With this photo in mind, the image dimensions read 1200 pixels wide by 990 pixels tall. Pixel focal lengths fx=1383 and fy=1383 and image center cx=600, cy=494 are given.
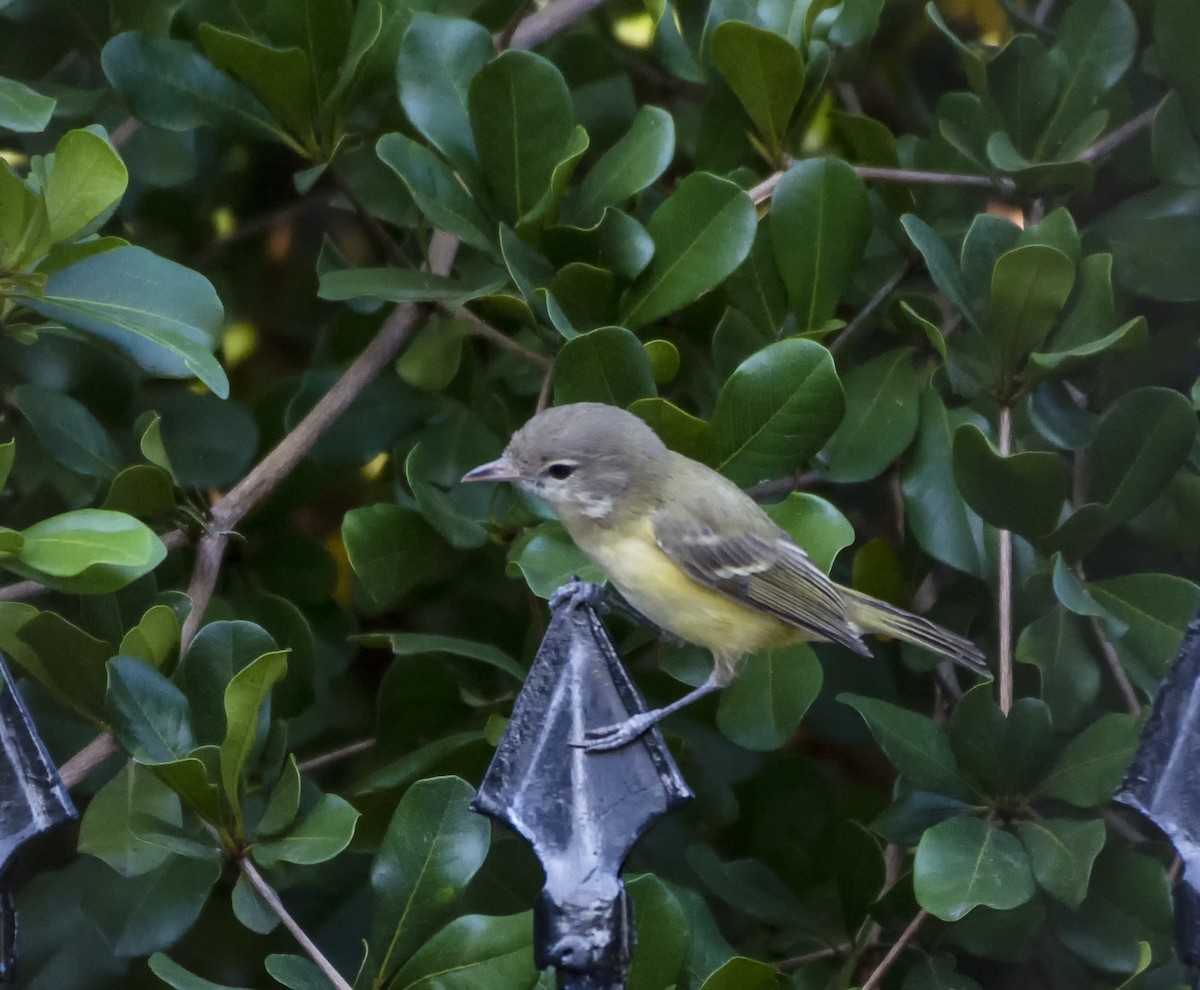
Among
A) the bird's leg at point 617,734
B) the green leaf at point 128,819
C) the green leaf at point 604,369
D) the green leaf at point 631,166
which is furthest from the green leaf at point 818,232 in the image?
the green leaf at point 128,819

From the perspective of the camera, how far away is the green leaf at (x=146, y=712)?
147cm

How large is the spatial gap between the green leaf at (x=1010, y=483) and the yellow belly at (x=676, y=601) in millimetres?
427

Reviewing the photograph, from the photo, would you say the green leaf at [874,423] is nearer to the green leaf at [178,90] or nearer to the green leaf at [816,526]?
the green leaf at [816,526]

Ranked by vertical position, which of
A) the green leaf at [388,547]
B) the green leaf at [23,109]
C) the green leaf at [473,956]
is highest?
the green leaf at [23,109]

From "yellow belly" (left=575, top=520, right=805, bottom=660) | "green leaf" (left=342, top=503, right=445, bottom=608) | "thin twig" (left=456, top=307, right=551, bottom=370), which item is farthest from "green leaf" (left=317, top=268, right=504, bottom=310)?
"yellow belly" (left=575, top=520, right=805, bottom=660)

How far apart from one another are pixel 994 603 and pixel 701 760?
0.51 m

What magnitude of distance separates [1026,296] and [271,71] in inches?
38.8

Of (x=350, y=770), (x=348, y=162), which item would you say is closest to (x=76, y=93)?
(x=348, y=162)

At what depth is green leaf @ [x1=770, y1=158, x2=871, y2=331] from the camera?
1806 mm

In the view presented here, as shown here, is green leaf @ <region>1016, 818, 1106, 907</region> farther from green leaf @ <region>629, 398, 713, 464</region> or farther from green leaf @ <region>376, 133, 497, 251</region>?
green leaf @ <region>376, 133, 497, 251</region>

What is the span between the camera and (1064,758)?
1741mm

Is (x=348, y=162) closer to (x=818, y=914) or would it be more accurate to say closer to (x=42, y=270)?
(x=42, y=270)

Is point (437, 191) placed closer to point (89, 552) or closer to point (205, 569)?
point (205, 569)

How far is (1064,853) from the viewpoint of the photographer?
1.62 m
